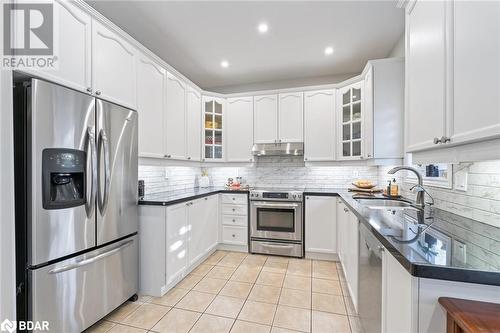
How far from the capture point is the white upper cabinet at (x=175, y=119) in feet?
9.41

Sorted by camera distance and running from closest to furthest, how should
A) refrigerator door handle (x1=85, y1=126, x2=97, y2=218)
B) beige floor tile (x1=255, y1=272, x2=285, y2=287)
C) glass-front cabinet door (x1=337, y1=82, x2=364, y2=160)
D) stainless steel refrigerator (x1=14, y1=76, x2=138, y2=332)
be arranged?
stainless steel refrigerator (x1=14, y1=76, x2=138, y2=332) < refrigerator door handle (x1=85, y1=126, x2=97, y2=218) < beige floor tile (x1=255, y1=272, x2=285, y2=287) < glass-front cabinet door (x1=337, y1=82, x2=364, y2=160)

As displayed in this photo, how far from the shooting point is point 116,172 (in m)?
1.96

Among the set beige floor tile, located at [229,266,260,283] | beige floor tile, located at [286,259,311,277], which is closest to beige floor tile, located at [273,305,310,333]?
beige floor tile, located at [229,266,260,283]

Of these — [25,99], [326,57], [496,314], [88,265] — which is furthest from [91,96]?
[326,57]

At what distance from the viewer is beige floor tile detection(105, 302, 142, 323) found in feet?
6.38

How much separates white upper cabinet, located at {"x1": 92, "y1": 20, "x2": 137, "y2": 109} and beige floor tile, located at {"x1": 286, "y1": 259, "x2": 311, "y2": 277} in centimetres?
259

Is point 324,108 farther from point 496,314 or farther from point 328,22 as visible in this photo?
point 496,314

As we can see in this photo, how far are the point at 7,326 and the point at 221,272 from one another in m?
2.13

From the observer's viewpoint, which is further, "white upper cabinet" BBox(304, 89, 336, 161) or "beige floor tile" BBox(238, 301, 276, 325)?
"white upper cabinet" BBox(304, 89, 336, 161)

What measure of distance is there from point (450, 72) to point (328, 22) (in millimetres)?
1713

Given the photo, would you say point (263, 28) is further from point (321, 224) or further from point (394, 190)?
point (321, 224)

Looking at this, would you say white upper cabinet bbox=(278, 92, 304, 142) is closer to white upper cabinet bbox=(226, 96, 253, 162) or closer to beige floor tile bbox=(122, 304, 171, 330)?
white upper cabinet bbox=(226, 96, 253, 162)

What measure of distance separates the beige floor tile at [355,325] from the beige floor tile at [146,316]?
1.57m

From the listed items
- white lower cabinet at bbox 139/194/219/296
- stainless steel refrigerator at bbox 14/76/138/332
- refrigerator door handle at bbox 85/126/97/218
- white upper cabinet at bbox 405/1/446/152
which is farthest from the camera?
white lower cabinet at bbox 139/194/219/296
